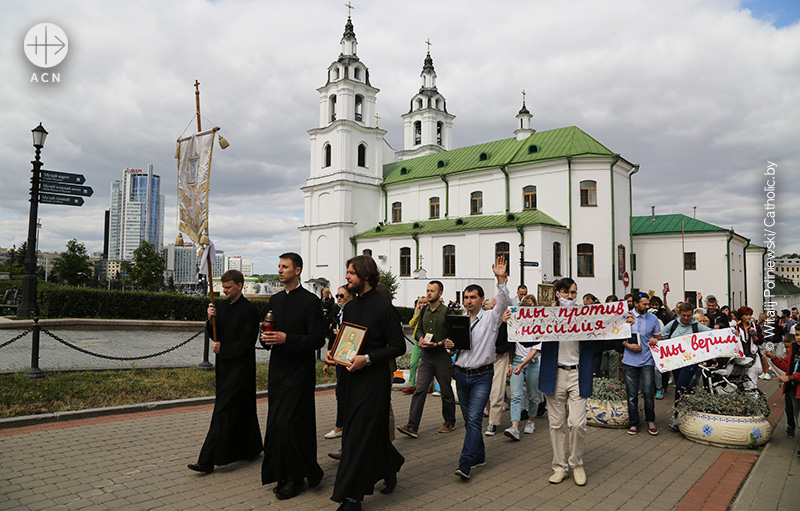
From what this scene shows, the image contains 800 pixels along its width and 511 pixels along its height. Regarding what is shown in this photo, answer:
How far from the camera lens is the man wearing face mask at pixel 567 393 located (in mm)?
5523

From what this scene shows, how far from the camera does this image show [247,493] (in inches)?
194

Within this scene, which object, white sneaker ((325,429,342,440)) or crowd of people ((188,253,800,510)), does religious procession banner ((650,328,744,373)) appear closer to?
crowd of people ((188,253,800,510))

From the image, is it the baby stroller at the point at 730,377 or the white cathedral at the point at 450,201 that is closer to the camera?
the baby stroller at the point at 730,377

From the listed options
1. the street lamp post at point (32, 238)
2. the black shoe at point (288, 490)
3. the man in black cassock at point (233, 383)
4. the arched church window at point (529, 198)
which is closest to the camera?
the black shoe at point (288, 490)

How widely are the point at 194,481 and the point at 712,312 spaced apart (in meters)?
11.2

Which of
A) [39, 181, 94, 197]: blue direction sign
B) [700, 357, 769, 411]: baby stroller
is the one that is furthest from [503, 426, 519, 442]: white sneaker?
[39, 181, 94, 197]: blue direction sign

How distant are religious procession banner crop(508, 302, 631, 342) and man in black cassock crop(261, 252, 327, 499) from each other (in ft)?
8.09

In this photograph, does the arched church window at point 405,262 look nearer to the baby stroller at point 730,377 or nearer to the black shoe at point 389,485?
the baby stroller at point 730,377

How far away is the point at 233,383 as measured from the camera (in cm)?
564

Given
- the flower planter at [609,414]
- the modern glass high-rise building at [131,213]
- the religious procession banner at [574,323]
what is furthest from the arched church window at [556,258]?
the modern glass high-rise building at [131,213]

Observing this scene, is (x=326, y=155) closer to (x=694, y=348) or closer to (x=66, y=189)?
(x=66, y=189)

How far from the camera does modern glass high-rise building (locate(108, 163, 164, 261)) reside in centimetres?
17938

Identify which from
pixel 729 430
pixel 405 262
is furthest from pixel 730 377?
pixel 405 262

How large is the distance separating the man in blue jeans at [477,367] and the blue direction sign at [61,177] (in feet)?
37.1
